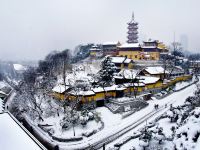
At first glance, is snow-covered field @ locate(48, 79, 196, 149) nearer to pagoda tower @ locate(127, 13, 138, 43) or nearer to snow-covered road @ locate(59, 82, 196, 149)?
snow-covered road @ locate(59, 82, 196, 149)

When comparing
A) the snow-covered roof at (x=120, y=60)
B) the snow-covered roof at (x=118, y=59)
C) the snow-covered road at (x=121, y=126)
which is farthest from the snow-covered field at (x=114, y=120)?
the snow-covered roof at (x=118, y=59)

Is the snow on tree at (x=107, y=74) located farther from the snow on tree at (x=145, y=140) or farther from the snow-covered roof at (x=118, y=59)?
the snow on tree at (x=145, y=140)

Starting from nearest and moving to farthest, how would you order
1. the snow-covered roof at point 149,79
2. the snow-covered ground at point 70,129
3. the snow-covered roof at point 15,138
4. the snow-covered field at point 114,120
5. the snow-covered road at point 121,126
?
the snow-covered roof at point 15,138 < the snow-covered road at point 121,126 < the snow-covered field at point 114,120 < the snow-covered ground at point 70,129 < the snow-covered roof at point 149,79

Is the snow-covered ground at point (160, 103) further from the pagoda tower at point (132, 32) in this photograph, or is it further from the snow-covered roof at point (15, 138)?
the pagoda tower at point (132, 32)

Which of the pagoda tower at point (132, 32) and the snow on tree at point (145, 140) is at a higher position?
the pagoda tower at point (132, 32)

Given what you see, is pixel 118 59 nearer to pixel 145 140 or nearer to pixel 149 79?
pixel 149 79

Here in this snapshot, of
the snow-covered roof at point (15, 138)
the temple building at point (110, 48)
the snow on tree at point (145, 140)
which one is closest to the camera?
the snow-covered roof at point (15, 138)

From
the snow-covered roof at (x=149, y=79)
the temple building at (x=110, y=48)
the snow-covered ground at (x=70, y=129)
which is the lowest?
the snow-covered ground at (x=70, y=129)

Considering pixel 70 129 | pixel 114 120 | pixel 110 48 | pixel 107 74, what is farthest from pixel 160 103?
pixel 110 48

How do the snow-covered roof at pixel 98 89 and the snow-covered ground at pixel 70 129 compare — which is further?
the snow-covered roof at pixel 98 89

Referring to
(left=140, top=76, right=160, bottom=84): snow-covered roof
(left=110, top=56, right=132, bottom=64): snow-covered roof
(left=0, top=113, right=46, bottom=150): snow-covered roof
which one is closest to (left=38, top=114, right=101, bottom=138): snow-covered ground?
(left=0, top=113, right=46, bottom=150): snow-covered roof
